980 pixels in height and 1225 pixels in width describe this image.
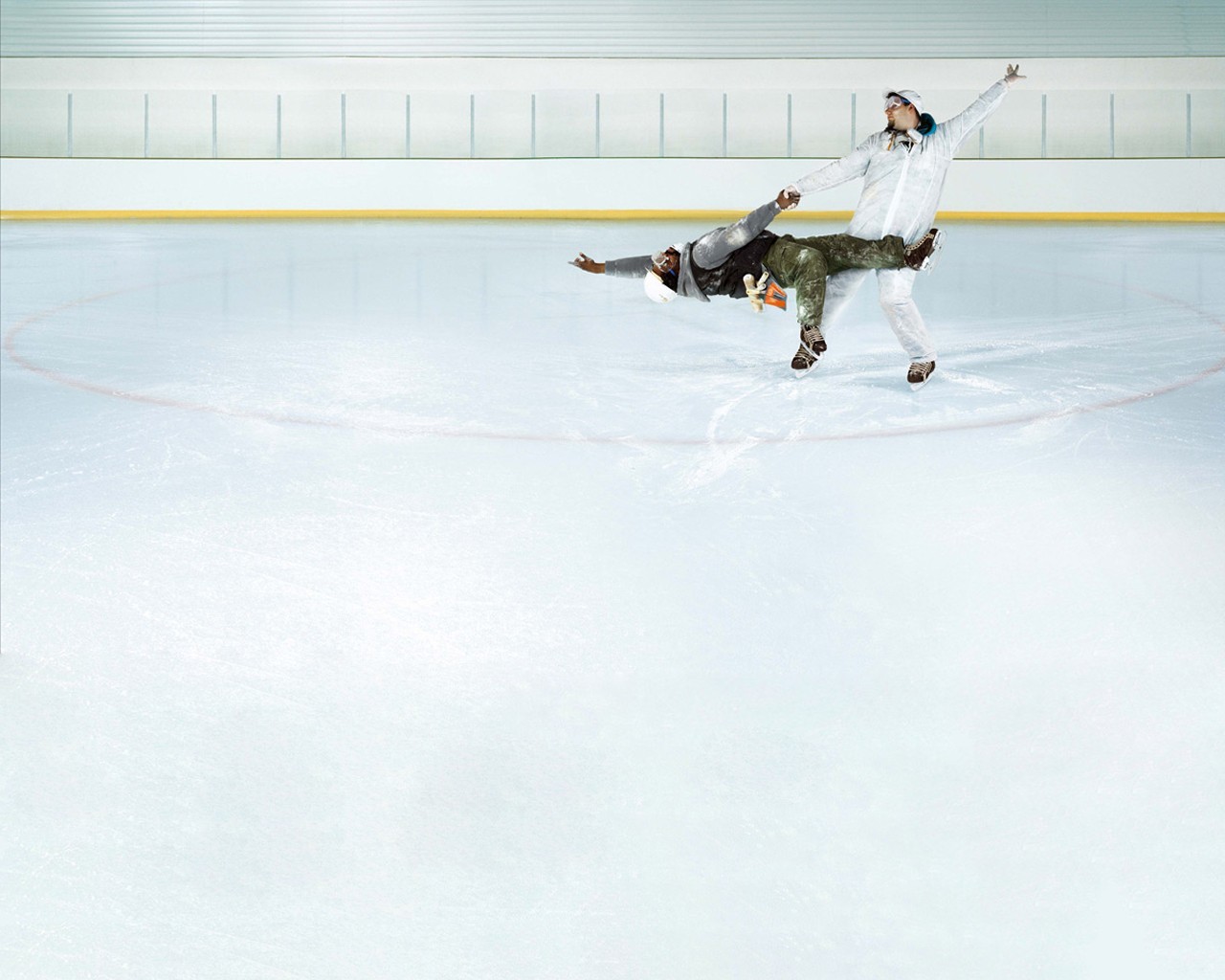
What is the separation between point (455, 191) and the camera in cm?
1680

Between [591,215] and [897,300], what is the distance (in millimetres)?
10701

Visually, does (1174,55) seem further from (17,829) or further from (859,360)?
(17,829)

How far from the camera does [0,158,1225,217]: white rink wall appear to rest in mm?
16250

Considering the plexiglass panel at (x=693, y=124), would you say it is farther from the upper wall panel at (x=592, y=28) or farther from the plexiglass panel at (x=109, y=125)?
the plexiglass panel at (x=109, y=125)

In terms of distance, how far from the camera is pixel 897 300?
625 cm

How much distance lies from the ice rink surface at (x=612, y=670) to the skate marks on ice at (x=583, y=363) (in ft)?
0.15

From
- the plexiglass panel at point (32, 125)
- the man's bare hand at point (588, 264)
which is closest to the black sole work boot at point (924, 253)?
the man's bare hand at point (588, 264)

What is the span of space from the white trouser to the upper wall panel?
12.9 metres

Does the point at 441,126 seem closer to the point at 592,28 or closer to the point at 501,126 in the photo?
the point at 501,126

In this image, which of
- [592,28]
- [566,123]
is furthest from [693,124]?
[592,28]

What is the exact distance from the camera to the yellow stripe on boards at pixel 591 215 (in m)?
16.0

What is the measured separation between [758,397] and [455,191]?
11.3 metres

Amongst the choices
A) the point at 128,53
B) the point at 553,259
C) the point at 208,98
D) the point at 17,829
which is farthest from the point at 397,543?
the point at 128,53

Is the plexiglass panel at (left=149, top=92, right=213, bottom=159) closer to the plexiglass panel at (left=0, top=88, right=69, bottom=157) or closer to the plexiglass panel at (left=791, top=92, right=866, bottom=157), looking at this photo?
the plexiglass panel at (left=0, top=88, right=69, bottom=157)
